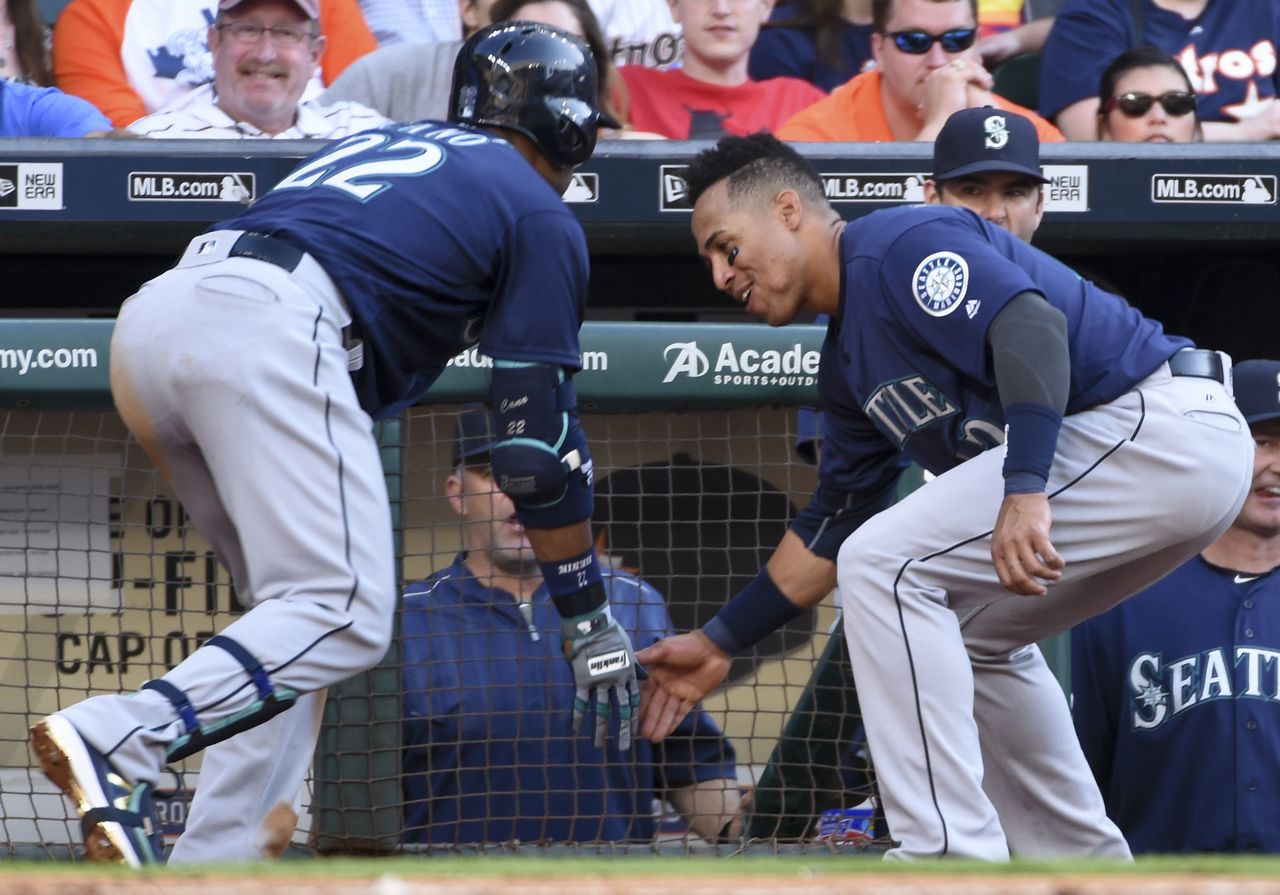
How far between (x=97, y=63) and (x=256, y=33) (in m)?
0.68

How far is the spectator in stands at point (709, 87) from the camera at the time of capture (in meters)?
5.18

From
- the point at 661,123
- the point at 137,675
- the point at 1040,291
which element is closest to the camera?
the point at 1040,291

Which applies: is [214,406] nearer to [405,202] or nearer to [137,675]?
[405,202]

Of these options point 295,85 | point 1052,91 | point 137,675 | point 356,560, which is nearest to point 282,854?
point 137,675

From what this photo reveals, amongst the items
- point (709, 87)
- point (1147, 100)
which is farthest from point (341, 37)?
point (1147, 100)

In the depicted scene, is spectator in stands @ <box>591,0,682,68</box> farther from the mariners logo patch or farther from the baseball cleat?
the baseball cleat

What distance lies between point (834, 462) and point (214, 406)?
1265 millimetres

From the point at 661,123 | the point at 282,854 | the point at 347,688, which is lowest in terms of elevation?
the point at 282,854

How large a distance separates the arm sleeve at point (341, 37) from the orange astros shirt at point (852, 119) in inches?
52.5

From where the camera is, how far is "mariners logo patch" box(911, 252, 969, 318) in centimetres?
300

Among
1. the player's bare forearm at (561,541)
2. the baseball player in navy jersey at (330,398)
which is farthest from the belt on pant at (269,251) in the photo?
the player's bare forearm at (561,541)

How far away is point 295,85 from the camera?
15.3ft

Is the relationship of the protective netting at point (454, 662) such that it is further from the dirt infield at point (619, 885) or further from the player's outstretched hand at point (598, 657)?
the dirt infield at point (619, 885)

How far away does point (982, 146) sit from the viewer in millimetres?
3891
